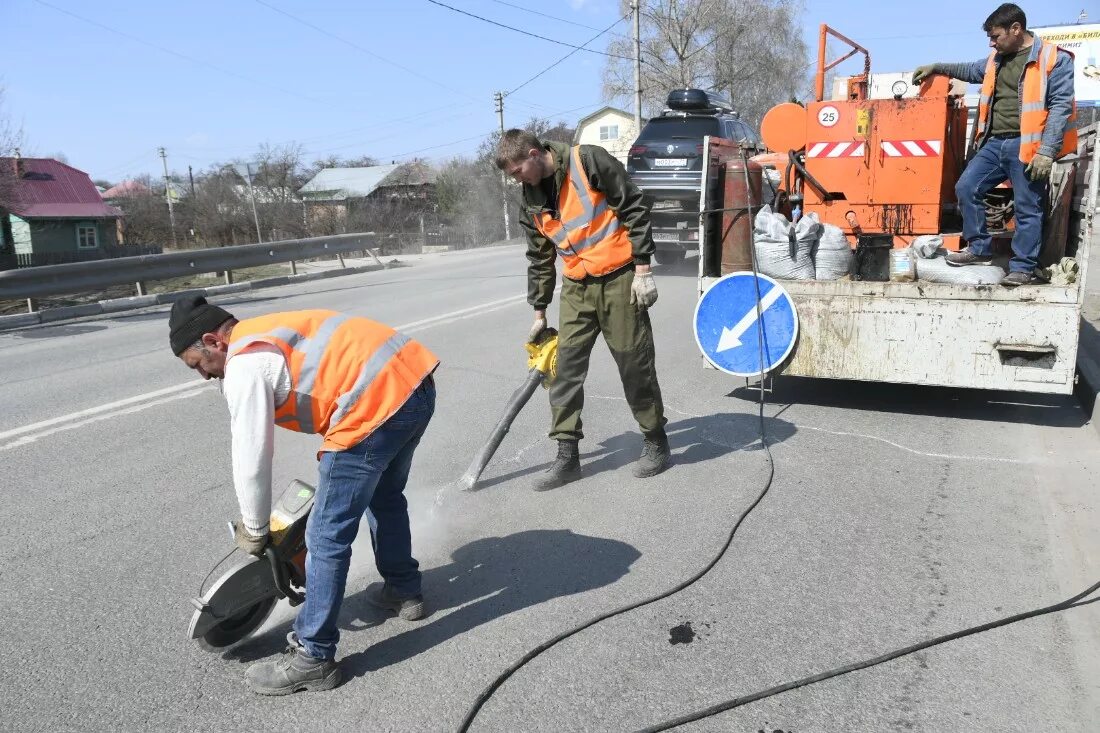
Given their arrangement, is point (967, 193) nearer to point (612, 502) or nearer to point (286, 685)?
point (612, 502)

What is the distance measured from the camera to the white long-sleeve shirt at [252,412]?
2.47 meters

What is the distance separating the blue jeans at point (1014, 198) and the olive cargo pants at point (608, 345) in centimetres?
260

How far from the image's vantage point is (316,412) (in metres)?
2.69

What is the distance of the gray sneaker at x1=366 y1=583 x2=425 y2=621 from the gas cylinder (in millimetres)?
3754

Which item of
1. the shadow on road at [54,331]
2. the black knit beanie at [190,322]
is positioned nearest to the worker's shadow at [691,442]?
the black knit beanie at [190,322]

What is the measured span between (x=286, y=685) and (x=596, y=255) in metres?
2.47

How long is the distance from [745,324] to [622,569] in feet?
8.72

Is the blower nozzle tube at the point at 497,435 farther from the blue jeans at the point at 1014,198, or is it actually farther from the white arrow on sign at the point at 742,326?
the blue jeans at the point at 1014,198

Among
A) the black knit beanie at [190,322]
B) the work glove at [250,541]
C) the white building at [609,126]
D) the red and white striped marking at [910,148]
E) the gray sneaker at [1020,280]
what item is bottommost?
the work glove at [250,541]

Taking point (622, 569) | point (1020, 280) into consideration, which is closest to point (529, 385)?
point (622, 569)

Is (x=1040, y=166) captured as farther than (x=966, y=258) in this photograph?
No

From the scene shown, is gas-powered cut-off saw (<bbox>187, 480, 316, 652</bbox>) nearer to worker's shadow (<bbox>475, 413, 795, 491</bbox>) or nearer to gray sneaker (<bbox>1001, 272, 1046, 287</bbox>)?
worker's shadow (<bbox>475, 413, 795, 491</bbox>)

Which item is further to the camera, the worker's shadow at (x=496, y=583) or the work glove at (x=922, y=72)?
the work glove at (x=922, y=72)

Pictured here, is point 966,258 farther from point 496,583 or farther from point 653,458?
point 496,583
